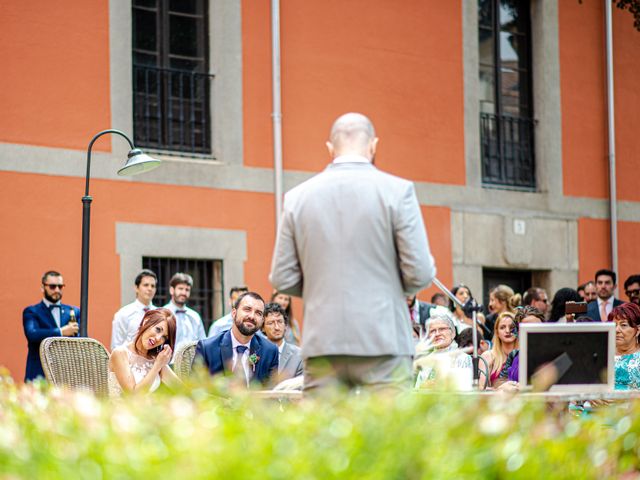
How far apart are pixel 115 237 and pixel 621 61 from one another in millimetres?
7779

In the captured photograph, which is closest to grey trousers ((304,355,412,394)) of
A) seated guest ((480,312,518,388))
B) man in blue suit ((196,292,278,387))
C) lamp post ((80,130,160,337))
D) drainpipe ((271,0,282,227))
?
man in blue suit ((196,292,278,387))

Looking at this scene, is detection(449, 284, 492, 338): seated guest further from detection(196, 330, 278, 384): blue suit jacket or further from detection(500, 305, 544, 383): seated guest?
detection(196, 330, 278, 384): blue suit jacket

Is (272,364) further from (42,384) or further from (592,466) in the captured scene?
(592,466)

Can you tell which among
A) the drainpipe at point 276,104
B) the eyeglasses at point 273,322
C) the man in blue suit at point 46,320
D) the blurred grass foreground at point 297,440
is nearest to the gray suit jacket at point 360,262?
the blurred grass foreground at point 297,440

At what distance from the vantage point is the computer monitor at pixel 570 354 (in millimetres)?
5379

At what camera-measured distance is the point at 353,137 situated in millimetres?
4996

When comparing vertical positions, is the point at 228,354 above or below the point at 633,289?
below

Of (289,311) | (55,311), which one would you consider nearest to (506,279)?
(289,311)

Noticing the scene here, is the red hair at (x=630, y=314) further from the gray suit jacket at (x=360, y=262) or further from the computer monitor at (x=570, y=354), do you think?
the gray suit jacket at (x=360, y=262)

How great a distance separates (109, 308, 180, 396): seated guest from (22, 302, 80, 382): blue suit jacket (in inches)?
102

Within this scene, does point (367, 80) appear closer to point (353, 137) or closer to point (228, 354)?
point (228, 354)

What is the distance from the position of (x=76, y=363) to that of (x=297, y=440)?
195 inches

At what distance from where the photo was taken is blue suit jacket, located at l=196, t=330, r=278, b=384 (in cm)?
774

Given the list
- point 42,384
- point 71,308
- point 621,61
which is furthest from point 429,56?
point 42,384
